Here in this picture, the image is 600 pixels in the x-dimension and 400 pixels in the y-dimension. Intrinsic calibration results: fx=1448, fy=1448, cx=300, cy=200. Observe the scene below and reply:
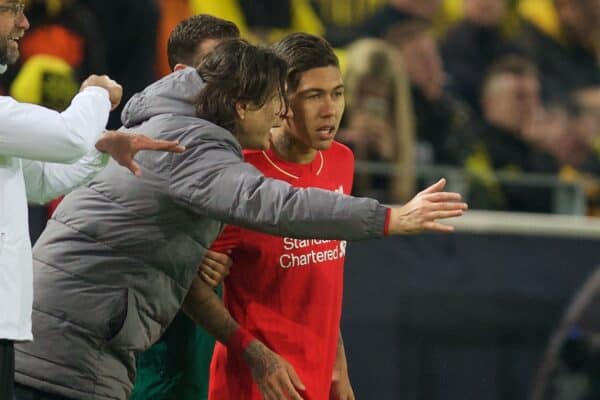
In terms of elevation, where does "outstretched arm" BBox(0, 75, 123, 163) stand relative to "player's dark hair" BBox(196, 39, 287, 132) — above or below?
below

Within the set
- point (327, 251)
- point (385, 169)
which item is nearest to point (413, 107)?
point (385, 169)

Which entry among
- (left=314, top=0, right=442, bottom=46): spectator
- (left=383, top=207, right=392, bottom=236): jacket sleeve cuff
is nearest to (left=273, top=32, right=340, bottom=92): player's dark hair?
(left=383, top=207, right=392, bottom=236): jacket sleeve cuff

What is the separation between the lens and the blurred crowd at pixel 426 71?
276 inches

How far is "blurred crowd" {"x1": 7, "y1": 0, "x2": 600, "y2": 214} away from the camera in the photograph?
7.02 m

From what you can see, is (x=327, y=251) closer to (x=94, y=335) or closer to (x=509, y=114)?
(x=94, y=335)

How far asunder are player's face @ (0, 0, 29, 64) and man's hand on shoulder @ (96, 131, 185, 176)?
0.31 meters

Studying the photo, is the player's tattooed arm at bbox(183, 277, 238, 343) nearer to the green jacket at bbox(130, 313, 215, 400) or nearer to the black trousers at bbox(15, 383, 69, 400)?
the green jacket at bbox(130, 313, 215, 400)

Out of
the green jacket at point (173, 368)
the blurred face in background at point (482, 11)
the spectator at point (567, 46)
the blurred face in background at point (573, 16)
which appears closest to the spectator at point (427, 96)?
the blurred face in background at point (482, 11)

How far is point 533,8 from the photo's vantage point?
10.2 m

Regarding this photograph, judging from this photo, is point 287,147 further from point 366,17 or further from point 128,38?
point 366,17

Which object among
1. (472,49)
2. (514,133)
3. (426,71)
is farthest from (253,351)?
(472,49)

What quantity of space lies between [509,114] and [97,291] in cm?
577

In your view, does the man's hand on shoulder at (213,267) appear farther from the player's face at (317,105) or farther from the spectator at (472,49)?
the spectator at (472,49)

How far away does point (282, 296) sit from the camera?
4.34 m
